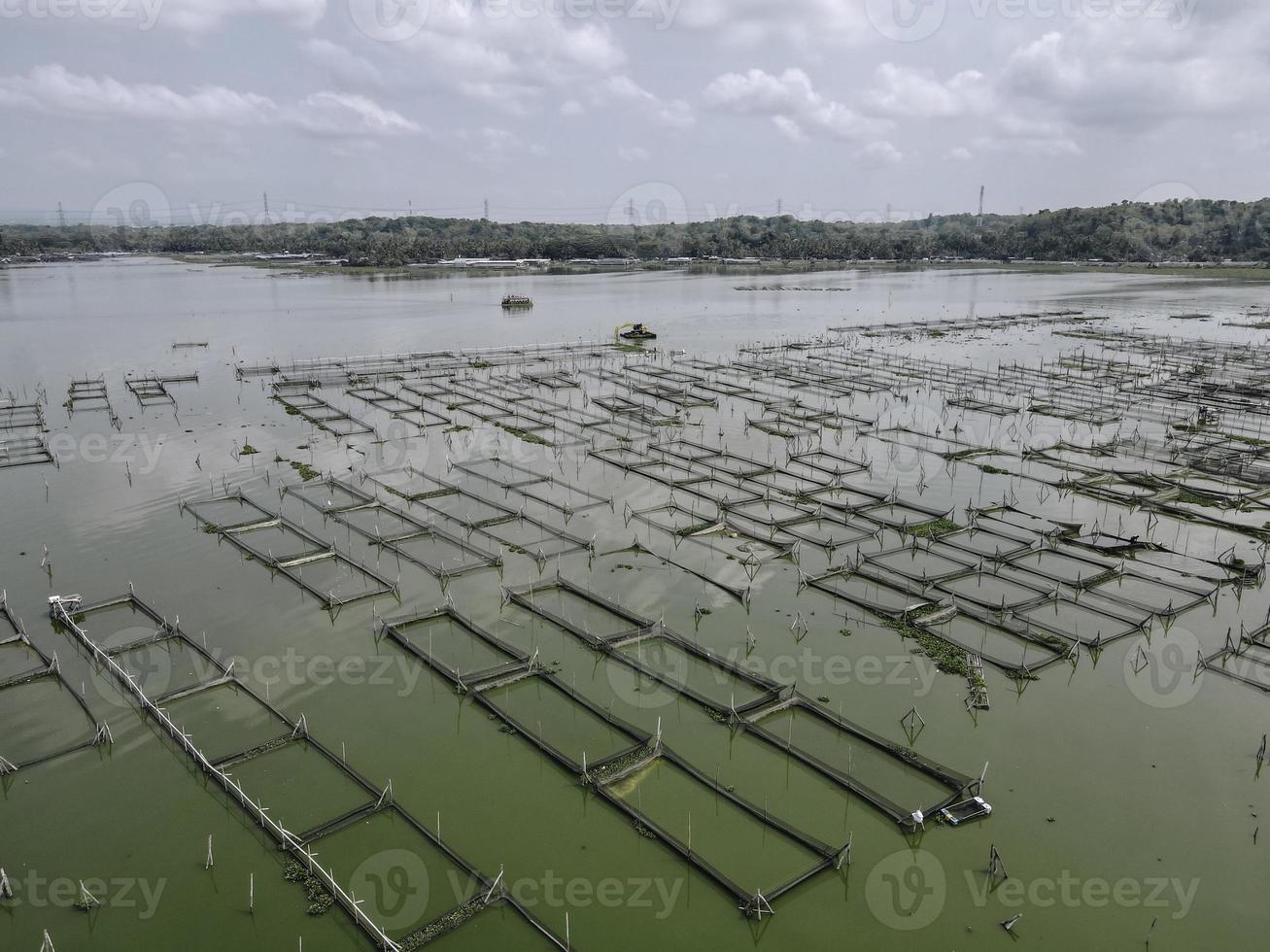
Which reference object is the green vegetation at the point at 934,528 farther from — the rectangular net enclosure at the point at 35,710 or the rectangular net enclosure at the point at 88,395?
the rectangular net enclosure at the point at 88,395

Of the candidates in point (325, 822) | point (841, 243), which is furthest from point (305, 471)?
point (841, 243)

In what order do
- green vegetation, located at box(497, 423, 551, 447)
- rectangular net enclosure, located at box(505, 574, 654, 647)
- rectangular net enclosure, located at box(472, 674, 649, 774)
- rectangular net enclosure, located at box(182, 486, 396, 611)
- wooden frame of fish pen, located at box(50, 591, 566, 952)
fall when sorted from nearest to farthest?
1. wooden frame of fish pen, located at box(50, 591, 566, 952)
2. rectangular net enclosure, located at box(472, 674, 649, 774)
3. rectangular net enclosure, located at box(505, 574, 654, 647)
4. rectangular net enclosure, located at box(182, 486, 396, 611)
5. green vegetation, located at box(497, 423, 551, 447)

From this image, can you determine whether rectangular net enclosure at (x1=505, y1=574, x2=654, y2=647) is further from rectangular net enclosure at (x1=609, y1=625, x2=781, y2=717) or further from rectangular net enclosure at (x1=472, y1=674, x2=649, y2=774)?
rectangular net enclosure at (x1=472, y1=674, x2=649, y2=774)

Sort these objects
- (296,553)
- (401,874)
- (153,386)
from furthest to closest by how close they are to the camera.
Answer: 1. (153,386)
2. (296,553)
3. (401,874)

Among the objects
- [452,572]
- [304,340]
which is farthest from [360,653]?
[304,340]

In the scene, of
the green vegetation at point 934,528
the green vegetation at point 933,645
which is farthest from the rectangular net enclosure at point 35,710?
the green vegetation at point 934,528

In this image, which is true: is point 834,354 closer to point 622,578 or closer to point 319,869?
point 622,578

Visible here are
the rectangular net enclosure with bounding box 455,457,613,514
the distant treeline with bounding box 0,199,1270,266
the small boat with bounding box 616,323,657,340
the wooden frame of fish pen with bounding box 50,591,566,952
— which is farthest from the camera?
the distant treeline with bounding box 0,199,1270,266

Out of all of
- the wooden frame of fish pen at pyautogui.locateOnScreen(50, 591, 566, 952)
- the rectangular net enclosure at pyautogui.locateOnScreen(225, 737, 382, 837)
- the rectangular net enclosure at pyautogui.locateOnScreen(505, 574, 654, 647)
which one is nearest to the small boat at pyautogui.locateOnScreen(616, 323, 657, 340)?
the rectangular net enclosure at pyautogui.locateOnScreen(505, 574, 654, 647)

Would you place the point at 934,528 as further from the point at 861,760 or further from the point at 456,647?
the point at 456,647

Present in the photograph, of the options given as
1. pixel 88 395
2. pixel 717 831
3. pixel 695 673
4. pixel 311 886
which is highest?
pixel 88 395

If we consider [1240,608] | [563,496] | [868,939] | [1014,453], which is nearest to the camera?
[868,939]
